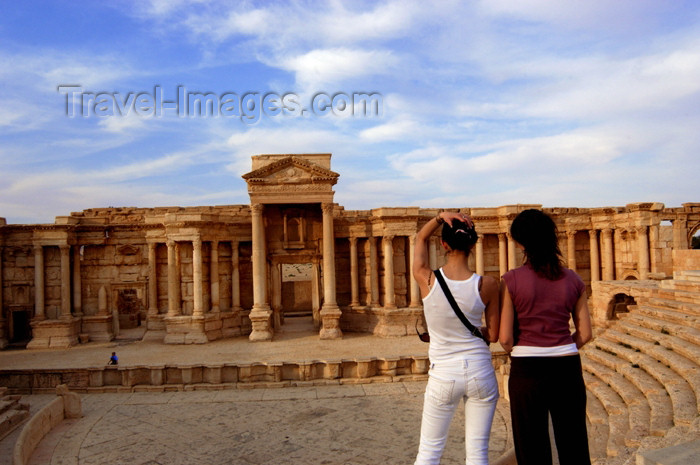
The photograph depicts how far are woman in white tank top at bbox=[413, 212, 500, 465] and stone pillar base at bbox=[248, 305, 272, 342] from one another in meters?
20.0

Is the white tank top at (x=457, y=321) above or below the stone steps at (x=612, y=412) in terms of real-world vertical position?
above

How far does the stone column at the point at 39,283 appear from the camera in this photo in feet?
80.0

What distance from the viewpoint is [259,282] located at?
23.3 metres

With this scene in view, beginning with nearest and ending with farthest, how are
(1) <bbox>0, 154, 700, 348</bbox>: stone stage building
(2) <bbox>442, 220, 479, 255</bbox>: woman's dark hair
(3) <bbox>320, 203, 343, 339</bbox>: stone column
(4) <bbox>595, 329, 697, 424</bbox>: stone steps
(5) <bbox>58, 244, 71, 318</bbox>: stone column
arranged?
1. (2) <bbox>442, 220, 479, 255</bbox>: woman's dark hair
2. (4) <bbox>595, 329, 697, 424</bbox>: stone steps
3. (3) <bbox>320, 203, 343, 339</bbox>: stone column
4. (1) <bbox>0, 154, 700, 348</bbox>: stone stage building
5. (5) <bbox>58, 244, 71, 318</bbox>: stone column

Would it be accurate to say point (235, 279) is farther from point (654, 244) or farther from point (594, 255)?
point (654, 244)

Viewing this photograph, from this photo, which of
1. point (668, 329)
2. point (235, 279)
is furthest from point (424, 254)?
point (235, 279)

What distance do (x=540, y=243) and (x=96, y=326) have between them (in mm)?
26609

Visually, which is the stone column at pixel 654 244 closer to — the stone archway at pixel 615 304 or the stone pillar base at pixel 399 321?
the stone archway at pixel 615 304

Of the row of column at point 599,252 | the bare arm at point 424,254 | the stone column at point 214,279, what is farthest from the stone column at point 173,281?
the bare arm at point 424,254

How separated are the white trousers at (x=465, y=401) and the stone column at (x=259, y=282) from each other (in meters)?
20.0

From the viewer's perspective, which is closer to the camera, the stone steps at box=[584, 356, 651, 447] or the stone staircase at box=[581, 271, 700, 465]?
the stone staircase at box=[581, 271, 700, 465]

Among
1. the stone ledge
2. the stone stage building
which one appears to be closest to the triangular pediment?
the stone stage building

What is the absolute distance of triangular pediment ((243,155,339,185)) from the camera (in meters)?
23.0

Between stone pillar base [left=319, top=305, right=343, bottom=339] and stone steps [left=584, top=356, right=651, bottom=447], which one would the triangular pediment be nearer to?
stone pillar base [left=319, top=305, right=343, bottom=339]
